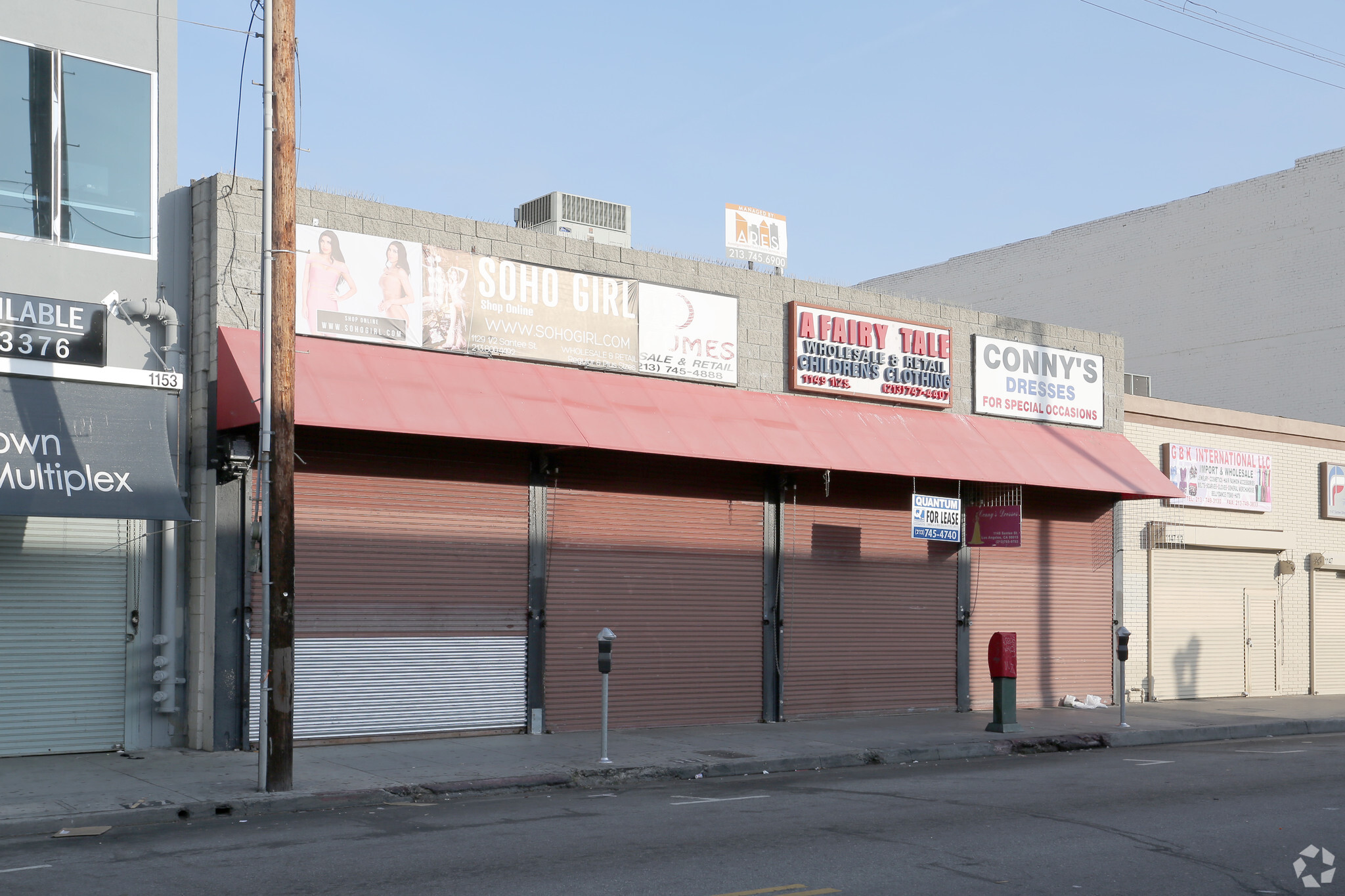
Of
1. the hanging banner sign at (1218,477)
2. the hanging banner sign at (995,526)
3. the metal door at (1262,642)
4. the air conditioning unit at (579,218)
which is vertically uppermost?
the air conditioning unit at (579,218)

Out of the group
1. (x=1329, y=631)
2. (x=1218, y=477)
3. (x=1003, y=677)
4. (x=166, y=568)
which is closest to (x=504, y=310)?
(x=166, y=568)

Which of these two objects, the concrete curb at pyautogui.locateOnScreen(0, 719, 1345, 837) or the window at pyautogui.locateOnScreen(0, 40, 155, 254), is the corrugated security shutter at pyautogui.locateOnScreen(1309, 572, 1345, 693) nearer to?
the concrete curb at pyautogui.locateOnScreen(0, 719, 1345, 837)

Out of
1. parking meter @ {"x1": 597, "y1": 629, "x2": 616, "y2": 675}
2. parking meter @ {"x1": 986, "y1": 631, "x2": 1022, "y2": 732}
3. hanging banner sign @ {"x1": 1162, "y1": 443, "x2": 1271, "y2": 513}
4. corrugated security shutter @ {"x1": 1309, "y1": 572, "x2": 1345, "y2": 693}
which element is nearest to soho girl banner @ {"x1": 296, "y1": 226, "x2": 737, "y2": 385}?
parking meter @ {"x1": 597, "y1": 629, "x2": 616, "y2": 675}

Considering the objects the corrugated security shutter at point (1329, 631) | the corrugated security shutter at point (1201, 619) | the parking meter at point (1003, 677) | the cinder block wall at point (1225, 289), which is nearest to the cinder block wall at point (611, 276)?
the corrugated security shutter at point (1201, 619)

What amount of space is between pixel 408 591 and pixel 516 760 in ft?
8.88

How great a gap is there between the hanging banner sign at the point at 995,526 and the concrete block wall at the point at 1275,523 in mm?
3626

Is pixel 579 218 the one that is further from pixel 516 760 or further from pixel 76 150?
pixel 516 760

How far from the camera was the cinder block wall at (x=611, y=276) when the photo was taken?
14.1 metres

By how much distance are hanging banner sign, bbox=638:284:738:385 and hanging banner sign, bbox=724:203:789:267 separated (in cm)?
185

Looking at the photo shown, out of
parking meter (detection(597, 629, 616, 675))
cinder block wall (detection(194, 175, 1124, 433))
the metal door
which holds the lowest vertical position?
the metal door

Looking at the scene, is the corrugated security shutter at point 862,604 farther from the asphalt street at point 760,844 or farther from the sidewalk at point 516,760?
the asphalt street at point 760,844

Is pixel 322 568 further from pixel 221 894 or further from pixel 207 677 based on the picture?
pixel 221 894

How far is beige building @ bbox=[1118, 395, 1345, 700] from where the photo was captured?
23047mm

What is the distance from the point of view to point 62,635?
13.5 metres
